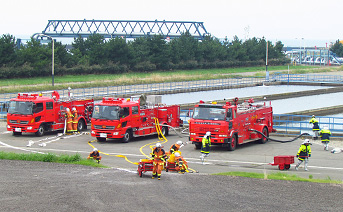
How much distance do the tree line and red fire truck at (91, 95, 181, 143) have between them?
4715cm

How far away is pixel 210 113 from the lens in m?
25.9

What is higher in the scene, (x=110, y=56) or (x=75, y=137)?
(x=110, y=56)

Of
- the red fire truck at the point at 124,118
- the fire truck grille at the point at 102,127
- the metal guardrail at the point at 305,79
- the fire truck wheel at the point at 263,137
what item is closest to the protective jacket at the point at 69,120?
the red fire truck at the point at 124,118

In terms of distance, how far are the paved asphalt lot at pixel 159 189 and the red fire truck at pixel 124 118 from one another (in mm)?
4228

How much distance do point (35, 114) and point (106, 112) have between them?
4.74 meters

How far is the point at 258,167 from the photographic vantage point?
21844mm

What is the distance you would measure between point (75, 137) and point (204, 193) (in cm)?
1581

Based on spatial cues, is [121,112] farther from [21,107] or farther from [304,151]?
[304,151]

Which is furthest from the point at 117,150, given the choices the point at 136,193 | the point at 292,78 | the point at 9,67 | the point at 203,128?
the point at 292,78

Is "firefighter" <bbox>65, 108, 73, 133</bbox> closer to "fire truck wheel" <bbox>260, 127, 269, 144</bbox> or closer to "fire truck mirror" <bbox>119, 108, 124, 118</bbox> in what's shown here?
"fire truck mirror" <bbox>119, 108, 124, 118</bbox>

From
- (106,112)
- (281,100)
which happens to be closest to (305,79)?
(281,100)

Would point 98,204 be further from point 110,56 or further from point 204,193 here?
point 110,56

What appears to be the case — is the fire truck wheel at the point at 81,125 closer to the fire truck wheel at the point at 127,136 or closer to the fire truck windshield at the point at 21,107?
the fire truck windshield at the point at 21,107

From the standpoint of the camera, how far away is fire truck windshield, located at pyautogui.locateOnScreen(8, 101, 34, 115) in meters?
29.0
